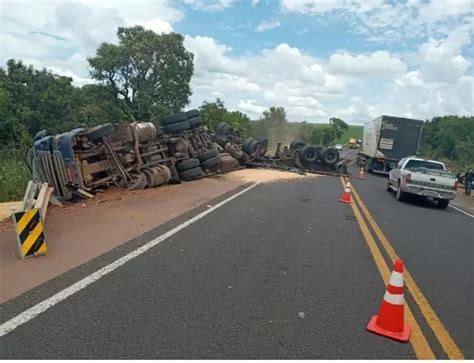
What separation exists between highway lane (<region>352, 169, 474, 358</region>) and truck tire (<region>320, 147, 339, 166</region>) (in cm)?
1195

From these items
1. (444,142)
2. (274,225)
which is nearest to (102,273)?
(274,225)

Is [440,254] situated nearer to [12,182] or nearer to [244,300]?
[244,300]

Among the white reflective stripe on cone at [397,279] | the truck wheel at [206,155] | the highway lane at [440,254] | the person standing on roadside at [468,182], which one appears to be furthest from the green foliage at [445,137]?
the white reflective stripe on cone at [397,279]

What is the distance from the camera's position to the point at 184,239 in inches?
288

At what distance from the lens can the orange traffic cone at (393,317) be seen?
13.4 ft

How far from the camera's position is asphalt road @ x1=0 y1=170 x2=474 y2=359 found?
3652 millimetres

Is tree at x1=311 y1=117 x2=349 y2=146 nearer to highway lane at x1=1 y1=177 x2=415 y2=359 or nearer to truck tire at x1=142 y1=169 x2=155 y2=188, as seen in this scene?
truck tire at x1=142 y1=169 x2=155 y2=188

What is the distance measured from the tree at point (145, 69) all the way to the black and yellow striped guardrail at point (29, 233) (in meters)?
38.0

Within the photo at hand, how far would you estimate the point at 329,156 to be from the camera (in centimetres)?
2689

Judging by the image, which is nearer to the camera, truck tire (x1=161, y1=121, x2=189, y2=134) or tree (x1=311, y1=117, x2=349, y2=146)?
truck tire (x1=161, y1=121, x2=189, y2=134)

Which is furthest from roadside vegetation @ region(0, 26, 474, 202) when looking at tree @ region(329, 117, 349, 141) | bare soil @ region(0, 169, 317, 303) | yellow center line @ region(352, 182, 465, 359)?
tree @ region(329, 117, 349, 141)

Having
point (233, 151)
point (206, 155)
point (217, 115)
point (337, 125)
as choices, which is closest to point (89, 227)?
point (206, 155)

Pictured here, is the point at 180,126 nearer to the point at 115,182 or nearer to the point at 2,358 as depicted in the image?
the point at 115,182

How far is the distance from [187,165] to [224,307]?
12.9 metres
